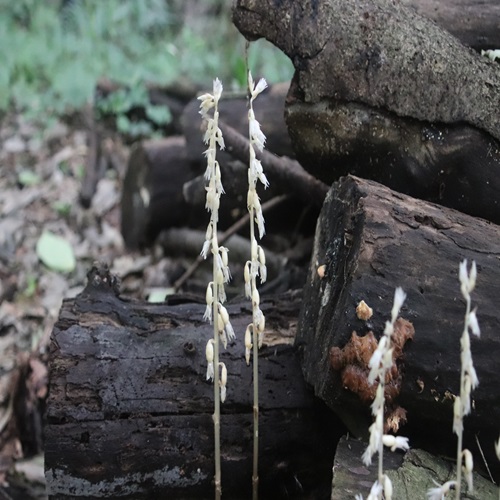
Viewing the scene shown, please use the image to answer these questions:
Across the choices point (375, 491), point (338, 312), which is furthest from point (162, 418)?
point (375, 491)

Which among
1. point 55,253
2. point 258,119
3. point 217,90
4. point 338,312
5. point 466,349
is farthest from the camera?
point 55,253

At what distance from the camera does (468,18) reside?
269cm

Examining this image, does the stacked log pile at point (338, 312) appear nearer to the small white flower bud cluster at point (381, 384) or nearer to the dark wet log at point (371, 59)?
the dark wet log at point (371, 59)

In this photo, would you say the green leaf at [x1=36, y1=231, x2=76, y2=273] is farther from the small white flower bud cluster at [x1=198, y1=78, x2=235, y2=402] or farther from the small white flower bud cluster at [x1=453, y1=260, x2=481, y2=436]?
the small white flower bud cluster at [x1=453, y1=260, x2=481, y2=436]

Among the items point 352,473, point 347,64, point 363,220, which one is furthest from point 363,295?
point 347,64

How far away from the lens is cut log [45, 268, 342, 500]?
213 cm

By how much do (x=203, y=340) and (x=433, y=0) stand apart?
1.75 metres

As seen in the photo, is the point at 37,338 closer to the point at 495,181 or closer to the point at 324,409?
the point at 324,409

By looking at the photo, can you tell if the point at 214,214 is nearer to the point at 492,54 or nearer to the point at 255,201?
the point at 255,201

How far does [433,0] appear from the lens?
2748 millimetres

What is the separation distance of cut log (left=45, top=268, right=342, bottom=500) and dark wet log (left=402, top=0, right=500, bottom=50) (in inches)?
59.6

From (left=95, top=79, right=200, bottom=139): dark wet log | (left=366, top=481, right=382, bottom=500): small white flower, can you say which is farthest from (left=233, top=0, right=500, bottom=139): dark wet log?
(left=95, top=79, right=200, bottom=139): dark wet log

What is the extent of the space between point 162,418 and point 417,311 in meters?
0.93

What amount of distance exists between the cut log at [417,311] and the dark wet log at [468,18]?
101cm
